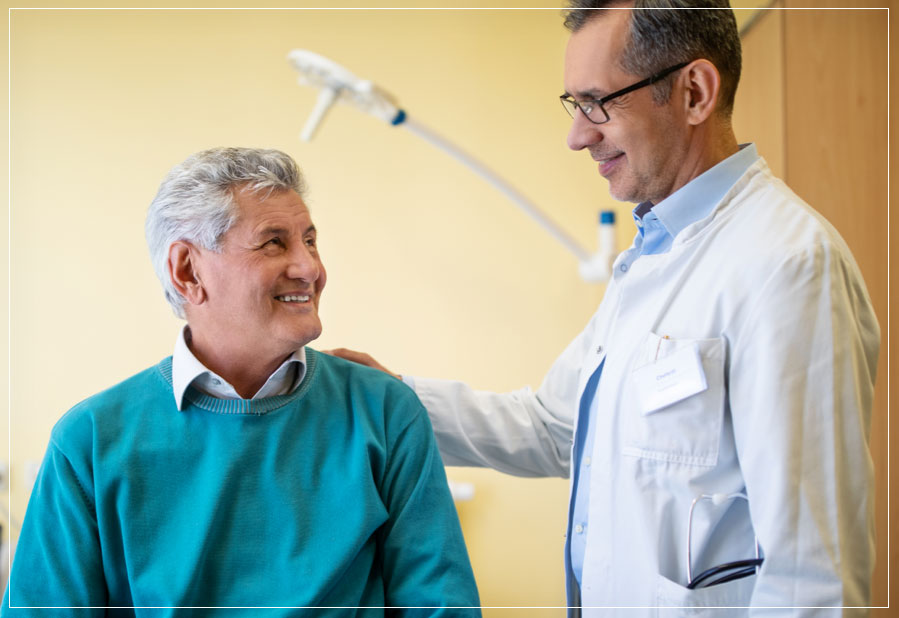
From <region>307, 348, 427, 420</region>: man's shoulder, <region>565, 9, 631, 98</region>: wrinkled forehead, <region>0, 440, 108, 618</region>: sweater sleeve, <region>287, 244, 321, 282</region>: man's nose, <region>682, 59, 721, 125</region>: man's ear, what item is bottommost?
<region>0, 440, 108, 618</region>: sweater sleeve

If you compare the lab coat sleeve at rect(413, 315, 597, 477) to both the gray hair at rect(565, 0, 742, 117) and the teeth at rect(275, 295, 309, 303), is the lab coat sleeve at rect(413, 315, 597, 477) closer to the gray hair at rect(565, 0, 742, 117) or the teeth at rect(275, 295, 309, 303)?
A: the teeth at rect(275, 295, 309, 303)

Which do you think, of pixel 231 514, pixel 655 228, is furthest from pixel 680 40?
pixel 231 514

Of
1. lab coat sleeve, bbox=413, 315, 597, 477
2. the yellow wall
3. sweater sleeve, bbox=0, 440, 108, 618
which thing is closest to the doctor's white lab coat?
lab coat sleeve, bbox=413, 315, 597, 477

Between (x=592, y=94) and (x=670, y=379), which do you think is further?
(x=592, y=94)

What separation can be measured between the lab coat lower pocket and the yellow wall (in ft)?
4.00

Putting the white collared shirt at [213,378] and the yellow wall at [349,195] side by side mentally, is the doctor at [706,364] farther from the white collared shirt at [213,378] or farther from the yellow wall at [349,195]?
the yellow wall at [349,195]

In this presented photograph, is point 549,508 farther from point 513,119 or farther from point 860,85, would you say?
point 860,85

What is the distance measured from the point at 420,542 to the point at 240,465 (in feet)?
0.96

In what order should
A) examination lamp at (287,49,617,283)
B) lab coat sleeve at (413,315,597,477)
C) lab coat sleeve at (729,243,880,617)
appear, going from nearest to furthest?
lab coat sleeve at (729,243,880,617) < lab coat sleeve at (413,315,597,477) < examination lamp at (287,49,617,283)

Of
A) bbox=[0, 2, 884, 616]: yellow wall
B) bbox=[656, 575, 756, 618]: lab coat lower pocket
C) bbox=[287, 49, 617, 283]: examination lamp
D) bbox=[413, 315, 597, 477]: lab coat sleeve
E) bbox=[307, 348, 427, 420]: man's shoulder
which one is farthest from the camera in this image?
bbox=[0, 2, 884, 616]: yellow wall

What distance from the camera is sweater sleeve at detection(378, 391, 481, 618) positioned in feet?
3.72

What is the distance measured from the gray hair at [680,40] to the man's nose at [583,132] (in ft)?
0.31

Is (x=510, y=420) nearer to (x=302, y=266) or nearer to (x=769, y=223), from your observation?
(x=302, y=266)

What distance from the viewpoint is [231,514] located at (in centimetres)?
111
